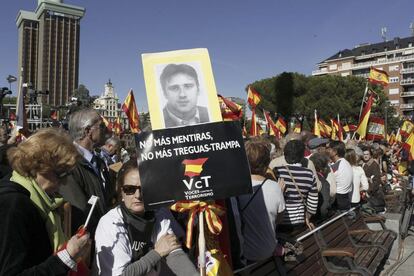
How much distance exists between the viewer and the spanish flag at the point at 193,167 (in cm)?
245

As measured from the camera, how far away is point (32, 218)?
2033 mm

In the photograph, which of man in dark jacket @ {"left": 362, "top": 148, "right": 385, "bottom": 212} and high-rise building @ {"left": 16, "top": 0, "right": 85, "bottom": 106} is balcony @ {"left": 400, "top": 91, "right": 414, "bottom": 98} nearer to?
high-rise building @ {"left": 16, "top": 0, "right": 85, "bottom": 106}

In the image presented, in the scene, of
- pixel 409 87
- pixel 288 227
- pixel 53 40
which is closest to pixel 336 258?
pixel 288 227

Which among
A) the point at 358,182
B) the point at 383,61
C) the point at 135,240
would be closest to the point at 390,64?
the point at 383,61

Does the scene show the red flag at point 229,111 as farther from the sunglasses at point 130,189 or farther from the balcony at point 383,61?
the balcony at point 383,61

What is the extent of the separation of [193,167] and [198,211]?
0.26m

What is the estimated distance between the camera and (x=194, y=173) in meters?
2.46

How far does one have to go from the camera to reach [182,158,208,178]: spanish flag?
96.6 inches

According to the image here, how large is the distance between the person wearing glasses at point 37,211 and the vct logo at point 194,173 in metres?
→ 0.62

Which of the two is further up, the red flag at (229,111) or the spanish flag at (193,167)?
the red flag at (229,111)

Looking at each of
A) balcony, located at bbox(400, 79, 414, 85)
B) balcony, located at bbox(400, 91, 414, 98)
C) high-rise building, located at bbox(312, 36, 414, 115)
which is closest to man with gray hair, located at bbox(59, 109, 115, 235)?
high-rise building, located at bbox(312, 36, 414, 115)

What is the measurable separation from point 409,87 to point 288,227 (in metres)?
83.4

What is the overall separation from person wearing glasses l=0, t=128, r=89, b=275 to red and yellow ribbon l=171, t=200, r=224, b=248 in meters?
0.58

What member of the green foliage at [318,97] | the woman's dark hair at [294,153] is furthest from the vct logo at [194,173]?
the green foliage at [318,97]
